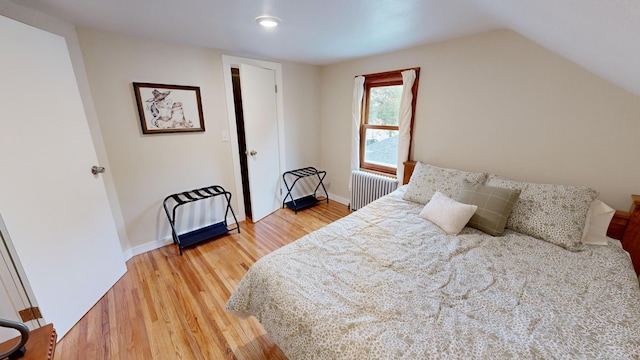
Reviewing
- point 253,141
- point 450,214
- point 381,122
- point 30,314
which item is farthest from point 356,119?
point 30,314

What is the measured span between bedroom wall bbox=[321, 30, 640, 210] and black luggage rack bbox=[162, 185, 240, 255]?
239cm

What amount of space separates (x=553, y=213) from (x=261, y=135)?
9.48ft

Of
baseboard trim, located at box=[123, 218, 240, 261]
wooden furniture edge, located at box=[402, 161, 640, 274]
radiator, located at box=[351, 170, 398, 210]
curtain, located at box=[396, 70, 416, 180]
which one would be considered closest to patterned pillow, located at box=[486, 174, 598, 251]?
wooden furniture edge, located at box=[402, 161, 640, 274]

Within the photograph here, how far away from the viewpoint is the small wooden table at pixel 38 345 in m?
0.84

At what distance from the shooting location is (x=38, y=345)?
2.87 ft

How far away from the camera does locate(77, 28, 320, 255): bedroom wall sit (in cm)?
201

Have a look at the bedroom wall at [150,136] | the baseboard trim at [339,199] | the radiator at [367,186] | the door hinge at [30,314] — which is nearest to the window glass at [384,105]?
the radiator at [367,186]

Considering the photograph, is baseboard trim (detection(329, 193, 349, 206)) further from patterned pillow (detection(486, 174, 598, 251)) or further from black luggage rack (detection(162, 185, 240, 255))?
patterned pillow (detection(486, 174, 598, 251))

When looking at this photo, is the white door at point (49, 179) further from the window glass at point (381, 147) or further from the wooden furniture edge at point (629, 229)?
the wooden furniture edge at point (629, 229)

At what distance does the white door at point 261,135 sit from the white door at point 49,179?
1.45m

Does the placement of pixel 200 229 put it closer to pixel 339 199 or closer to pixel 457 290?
pixel 339 199

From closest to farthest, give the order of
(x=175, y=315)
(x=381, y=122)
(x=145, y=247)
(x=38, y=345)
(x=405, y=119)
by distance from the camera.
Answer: (x=38, y=345) < (x=175, y=315) < (x=145, y=247) < (x=405, y=119) < (x=381, y=122)

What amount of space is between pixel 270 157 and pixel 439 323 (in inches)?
107

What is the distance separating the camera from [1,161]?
122 cm
